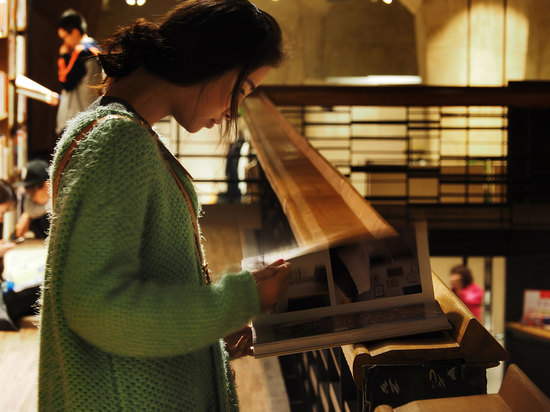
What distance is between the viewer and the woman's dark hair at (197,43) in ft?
2.75

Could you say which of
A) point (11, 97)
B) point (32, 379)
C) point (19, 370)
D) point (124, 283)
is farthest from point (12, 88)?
point (124, 283)

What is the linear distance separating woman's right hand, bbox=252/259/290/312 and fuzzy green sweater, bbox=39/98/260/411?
23 millimetres

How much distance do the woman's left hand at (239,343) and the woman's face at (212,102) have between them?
0.37m

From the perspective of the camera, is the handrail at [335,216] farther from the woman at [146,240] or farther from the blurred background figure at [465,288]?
the blurred background figure at [465,288]

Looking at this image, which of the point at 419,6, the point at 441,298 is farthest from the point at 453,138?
the point at 441,298

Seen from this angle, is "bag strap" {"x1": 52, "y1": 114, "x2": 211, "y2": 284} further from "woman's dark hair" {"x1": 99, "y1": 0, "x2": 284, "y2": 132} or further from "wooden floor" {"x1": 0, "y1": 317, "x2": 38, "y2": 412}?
"wooden floor" {"x1": 0, "y1": 317, "x2": 38, "y2": 412}

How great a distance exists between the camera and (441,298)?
3.48 feet

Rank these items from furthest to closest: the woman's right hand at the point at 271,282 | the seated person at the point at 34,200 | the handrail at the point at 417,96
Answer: the handrail at the point at 417,96 → the seated person at the point at 34,200 → the woman's right hand at the point at 271,282

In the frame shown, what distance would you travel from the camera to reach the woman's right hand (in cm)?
84

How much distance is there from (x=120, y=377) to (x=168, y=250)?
0.17 metres

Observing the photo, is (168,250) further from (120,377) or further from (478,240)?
(478,240)

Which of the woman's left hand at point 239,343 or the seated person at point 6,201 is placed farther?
the seated person at point 6,201

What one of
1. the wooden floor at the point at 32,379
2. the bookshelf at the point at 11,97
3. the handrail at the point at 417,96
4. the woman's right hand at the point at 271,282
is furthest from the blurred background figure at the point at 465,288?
the woman's right hand at the point at 271,282

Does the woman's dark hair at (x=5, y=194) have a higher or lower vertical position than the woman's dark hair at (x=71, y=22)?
lower
